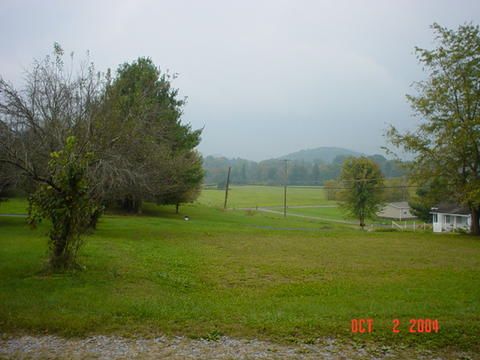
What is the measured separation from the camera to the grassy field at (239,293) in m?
5.67

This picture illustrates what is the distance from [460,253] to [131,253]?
1172cm

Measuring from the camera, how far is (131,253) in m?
12.9

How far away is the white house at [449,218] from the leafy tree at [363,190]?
7.70 metres

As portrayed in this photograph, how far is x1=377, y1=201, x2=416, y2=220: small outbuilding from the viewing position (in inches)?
2516

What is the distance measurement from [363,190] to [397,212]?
2227cm

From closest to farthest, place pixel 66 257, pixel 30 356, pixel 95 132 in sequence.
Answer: pixel 30 356
pixel 66 257
pixel 95 132

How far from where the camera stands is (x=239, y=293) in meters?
8.14

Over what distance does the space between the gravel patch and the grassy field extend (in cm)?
26

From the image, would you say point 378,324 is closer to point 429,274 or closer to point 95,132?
point 429,274

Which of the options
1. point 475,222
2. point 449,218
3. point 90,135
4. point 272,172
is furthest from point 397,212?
point 90,135

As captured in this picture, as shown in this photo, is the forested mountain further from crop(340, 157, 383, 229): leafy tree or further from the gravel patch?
the gravel patch

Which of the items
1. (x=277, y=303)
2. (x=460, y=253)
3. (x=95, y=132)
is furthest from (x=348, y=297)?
(x=95, y=132)
